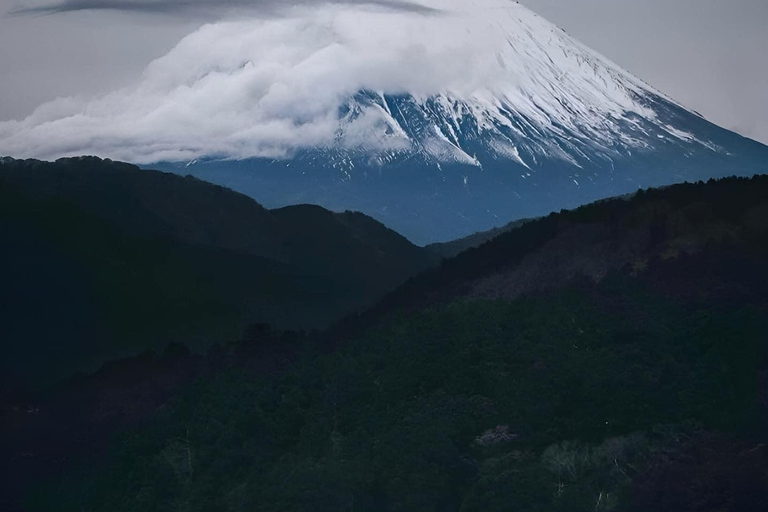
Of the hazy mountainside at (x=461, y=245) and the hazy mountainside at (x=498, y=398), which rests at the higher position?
the hazy mountainside at (x=461, y=245)

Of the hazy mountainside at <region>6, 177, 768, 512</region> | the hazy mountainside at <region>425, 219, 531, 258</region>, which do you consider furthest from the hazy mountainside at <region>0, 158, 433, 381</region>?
the hazy mountainside at <region>6, 177, 768, 512</region>

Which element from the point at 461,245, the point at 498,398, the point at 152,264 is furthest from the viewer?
the point at 461,245

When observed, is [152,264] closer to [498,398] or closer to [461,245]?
[461,245]

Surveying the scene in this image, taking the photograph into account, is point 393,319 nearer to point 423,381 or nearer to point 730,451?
point 423,381

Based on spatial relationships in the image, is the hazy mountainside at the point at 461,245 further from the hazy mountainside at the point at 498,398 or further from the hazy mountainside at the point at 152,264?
the hazy mountainside at the point at 498,398

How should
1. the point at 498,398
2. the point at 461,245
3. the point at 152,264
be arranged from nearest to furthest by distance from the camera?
the point at 498,398 < the point at 152,264 < the point at 461,245

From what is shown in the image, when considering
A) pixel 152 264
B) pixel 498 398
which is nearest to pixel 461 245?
pixel 152 264

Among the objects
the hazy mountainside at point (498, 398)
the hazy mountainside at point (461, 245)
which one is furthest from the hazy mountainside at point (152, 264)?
the hazy mountainside at point (498, 398)
